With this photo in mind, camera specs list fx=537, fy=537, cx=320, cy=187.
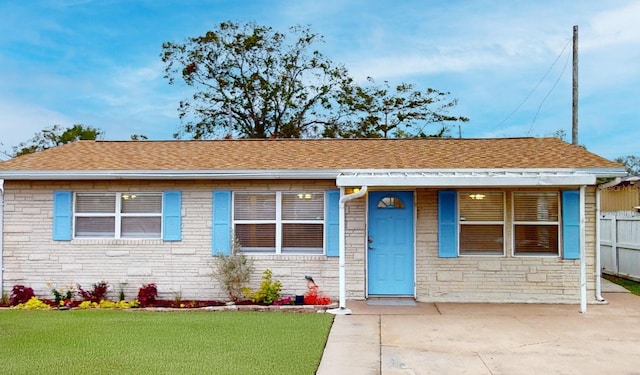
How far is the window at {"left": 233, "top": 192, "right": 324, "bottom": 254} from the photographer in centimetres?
1011

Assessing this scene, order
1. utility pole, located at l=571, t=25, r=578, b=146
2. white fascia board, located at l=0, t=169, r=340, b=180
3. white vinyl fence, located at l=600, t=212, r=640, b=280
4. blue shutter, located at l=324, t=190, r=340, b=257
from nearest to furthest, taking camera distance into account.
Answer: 1. white fascia board, located at l=0, t=169, r=340, b=180
2. blue shutter, located at l=324, t=190, r=340, b=257
3. white vinyl fence, located at l=600, t=212, r=640, b=280
4. utility pole, located at l=571, t=25, r=578, b=146

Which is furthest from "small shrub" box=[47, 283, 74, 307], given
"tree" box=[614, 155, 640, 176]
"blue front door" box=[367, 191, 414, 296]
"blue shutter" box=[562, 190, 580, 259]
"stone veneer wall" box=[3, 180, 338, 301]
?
"tree" box=[614, 155, 640, 176]

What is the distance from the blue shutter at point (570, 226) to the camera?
32.2 feet

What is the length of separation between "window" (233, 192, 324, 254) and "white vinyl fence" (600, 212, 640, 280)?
7.82m

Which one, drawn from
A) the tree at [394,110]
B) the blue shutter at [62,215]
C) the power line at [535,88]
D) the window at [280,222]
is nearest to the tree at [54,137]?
the tree at [394,110]

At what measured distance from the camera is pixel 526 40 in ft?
56.4

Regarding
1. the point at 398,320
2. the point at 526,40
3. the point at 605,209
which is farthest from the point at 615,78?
the point at 398,320

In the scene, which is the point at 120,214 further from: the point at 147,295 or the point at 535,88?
the point at 535,88

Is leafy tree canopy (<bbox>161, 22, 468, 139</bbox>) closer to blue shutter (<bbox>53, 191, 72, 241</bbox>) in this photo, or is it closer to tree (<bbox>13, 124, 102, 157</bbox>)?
tree (<bbox>13, 124, 102, 157</bbox>)

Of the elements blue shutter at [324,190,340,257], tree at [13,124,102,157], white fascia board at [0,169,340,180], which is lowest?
blue shutter at [324,190,340,257]

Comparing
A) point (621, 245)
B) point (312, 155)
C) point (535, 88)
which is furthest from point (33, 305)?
point (535, 88)

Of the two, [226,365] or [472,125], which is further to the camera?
[472,125]

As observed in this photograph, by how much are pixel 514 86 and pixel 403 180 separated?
616 inches

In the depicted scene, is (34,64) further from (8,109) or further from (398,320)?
(398,320)
